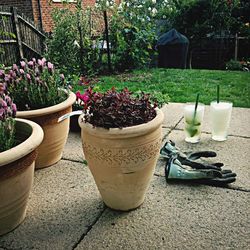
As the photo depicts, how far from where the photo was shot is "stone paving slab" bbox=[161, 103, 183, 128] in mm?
3438

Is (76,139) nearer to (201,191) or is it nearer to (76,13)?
(201,191)

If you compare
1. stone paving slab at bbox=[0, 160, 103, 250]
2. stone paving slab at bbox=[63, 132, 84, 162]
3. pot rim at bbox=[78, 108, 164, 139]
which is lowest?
stone paving slab at bbox=[0, 160, 103, 250]

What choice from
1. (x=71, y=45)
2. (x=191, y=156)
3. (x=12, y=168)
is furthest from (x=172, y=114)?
A: (x=71, y=45)

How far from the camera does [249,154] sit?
2590 millimetres

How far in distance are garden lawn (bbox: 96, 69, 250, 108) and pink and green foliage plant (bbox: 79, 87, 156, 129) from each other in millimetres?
2589

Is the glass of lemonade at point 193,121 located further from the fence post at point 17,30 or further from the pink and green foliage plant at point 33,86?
the fence post at point 17,30

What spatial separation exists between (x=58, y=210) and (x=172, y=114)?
223cm

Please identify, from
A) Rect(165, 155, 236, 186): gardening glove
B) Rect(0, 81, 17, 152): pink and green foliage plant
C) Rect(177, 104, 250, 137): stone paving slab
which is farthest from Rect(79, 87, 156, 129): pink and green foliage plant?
Rect(177, 104, 250, 137): stone paving slab

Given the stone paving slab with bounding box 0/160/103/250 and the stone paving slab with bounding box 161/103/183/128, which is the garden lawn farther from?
the stone paving slab with bounding box 0/160/103/250

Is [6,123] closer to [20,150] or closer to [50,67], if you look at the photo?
[20,150]

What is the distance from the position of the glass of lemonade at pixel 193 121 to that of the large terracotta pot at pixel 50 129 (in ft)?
3.53

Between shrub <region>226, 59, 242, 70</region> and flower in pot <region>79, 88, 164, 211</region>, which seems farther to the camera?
shrub <region>226, 59, 242, 70</region>

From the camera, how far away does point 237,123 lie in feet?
11.1

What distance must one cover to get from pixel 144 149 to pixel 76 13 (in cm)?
540
